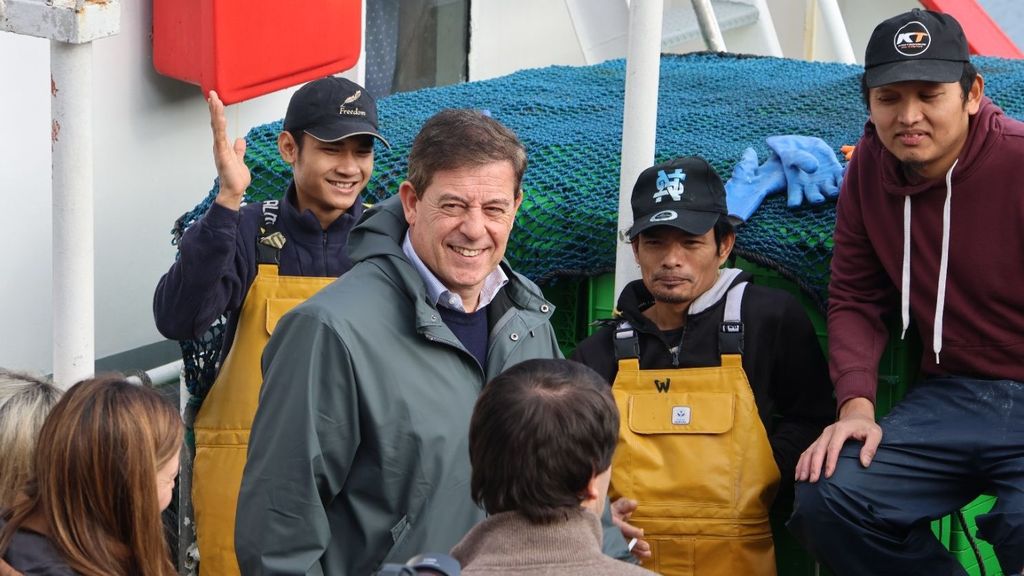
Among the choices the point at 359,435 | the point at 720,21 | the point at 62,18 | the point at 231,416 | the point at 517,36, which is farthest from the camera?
the point at 720,21

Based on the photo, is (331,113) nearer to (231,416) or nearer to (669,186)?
(231,416)

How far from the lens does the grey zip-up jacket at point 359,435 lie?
260 centimetres

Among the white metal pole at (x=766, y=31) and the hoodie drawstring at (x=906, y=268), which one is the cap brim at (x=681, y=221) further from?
the white metal pole at (x=766, y=31)

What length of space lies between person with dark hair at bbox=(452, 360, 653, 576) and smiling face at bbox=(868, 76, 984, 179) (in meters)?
1.47

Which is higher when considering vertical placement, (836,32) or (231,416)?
(836,32)

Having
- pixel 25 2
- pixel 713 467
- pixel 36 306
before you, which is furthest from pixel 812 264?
pixel 36 306

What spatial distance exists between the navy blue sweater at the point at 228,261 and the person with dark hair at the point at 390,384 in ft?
1.96

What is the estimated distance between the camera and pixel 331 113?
3.87 m

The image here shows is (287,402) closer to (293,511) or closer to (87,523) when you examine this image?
(293,511)

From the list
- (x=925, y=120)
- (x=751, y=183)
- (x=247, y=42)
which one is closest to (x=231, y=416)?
(x=751, y=183)

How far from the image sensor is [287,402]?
261 centimetres

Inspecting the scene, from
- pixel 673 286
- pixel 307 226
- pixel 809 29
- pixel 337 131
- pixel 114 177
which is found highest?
pixel 809 29

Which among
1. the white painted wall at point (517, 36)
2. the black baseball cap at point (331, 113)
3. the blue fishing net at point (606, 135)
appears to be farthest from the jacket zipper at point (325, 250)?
the white painted wall at point (517, 36)

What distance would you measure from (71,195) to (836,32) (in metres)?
4.60
